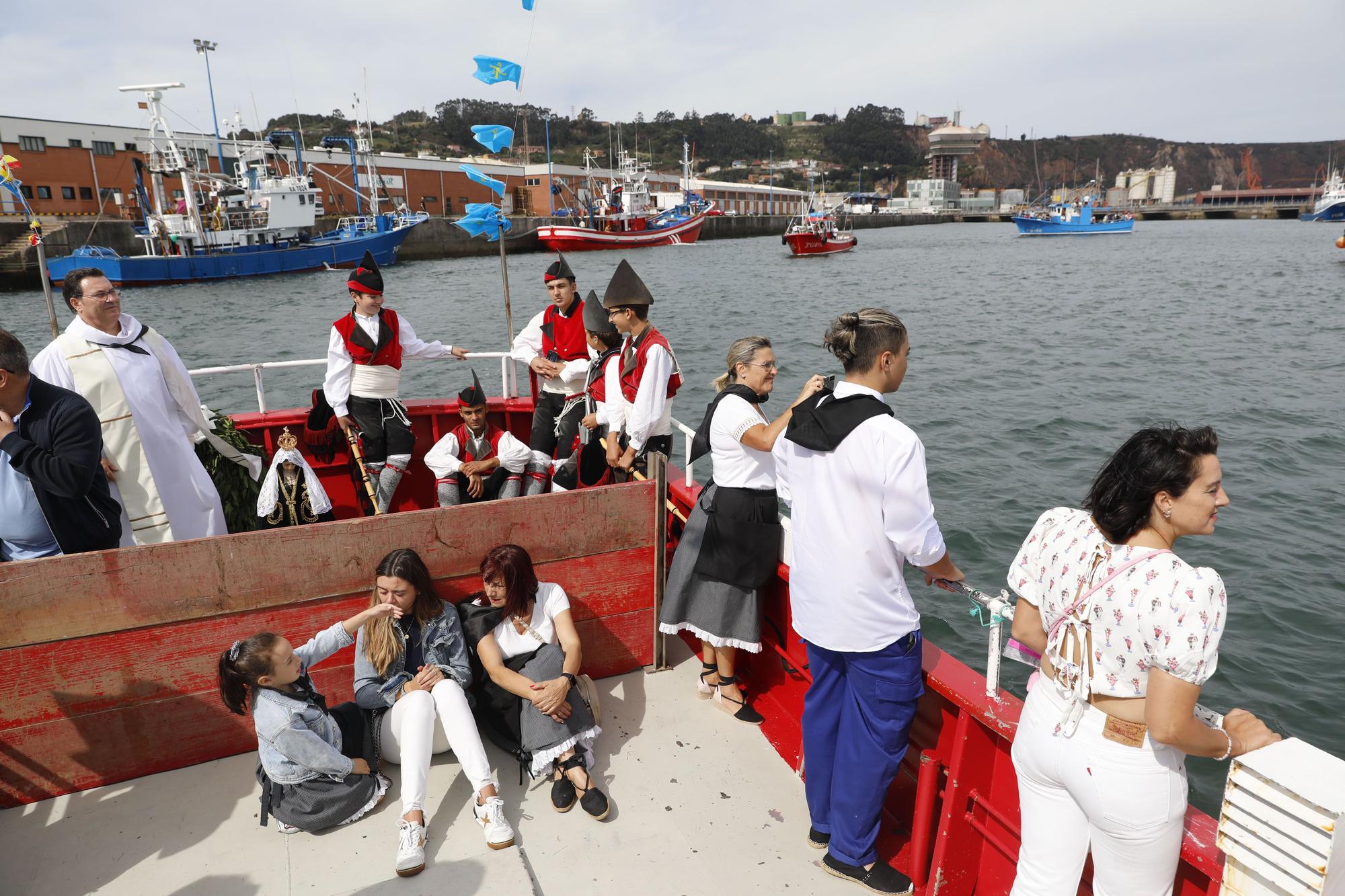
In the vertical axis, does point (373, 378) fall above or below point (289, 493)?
above

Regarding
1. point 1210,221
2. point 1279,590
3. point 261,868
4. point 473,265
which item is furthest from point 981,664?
point 1210,221

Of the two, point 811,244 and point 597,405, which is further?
point 811,244

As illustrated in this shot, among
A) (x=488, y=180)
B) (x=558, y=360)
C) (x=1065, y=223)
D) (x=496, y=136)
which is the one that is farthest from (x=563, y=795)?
(x=1065, y=223)

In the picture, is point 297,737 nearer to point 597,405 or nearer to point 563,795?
point 563,795

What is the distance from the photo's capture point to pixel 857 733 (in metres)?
2.51

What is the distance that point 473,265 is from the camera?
146 ft

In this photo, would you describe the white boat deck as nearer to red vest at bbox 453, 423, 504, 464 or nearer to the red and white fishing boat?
red vest at bbox 453, 423, 504, 464

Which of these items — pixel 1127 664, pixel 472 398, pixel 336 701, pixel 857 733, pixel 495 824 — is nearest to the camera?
pixel 1127 664

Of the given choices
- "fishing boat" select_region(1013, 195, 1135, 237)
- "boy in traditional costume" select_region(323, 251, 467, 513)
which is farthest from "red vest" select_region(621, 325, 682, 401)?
"fishing boat" select_region(1013, 195, 1135, 237)

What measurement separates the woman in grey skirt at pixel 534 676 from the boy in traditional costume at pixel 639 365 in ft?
2.93

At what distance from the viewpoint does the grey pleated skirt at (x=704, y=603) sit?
3.36m

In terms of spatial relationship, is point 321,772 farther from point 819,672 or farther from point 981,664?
point 981,664

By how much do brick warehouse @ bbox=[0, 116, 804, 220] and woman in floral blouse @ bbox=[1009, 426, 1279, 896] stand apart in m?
44.8

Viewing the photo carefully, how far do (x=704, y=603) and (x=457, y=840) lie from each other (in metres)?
1.37
